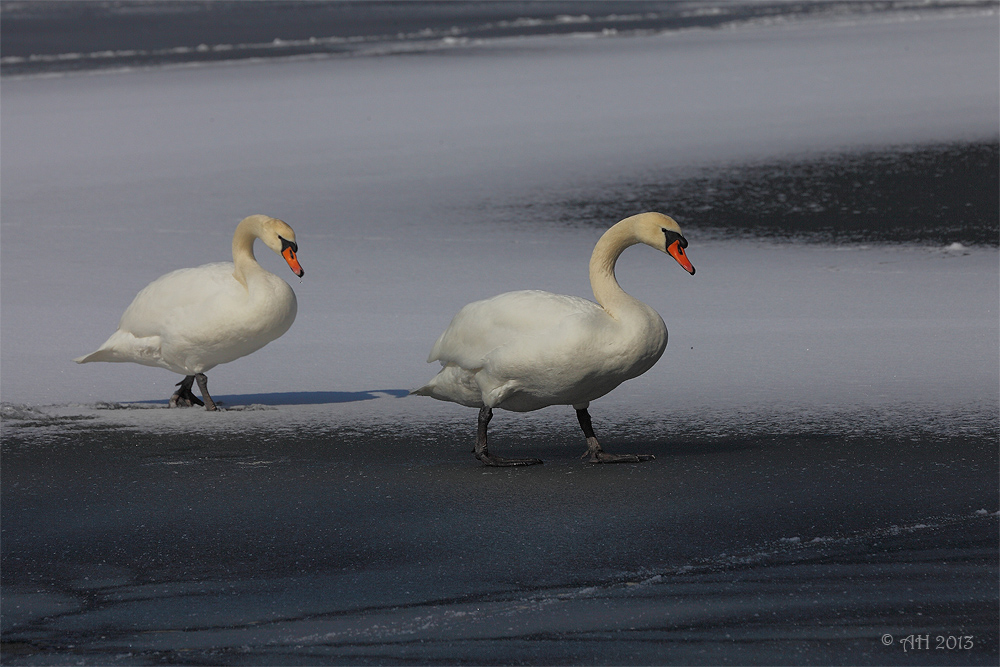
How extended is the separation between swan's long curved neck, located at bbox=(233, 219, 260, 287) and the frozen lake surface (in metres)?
0.66

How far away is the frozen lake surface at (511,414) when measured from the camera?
423 centimetres

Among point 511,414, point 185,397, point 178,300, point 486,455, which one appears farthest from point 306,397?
point 486,455

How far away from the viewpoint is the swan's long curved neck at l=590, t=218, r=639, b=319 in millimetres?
5840

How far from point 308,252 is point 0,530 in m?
5.09

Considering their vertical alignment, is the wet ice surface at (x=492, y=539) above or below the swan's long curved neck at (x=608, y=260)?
below

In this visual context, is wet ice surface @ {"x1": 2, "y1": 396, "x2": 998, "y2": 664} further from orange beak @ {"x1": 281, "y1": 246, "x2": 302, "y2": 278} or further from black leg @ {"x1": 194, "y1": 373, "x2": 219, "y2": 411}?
orange beak @ {"x1": 281, "y1": 246, "x2": 302, "y2": 278}

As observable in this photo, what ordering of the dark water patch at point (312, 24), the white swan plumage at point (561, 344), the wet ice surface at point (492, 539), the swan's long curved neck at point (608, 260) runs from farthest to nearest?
the dark water patch at point (312, 24)
the swan's long curved neck at point (608, 260)
the white swan plumage at point (561, 344)
the wet ice surface at point (492, 539)

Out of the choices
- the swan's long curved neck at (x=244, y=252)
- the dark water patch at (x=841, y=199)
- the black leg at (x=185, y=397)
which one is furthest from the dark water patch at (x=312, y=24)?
the black leg at (x=185, y=397)

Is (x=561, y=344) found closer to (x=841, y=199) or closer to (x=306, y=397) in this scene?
(x=306, y=397)

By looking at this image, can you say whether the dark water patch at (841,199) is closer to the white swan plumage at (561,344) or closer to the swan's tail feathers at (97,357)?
the white swan plumage at (561,344)

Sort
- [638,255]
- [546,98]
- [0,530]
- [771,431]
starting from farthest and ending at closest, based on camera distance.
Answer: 1. [546,98]
2. [638,255]
3. [771,431]
4. [0,530]

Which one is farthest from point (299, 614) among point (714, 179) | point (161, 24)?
point (161, 24)

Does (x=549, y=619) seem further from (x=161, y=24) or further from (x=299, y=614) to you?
(x=161, y=24)

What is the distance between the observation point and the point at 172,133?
14.5 m
